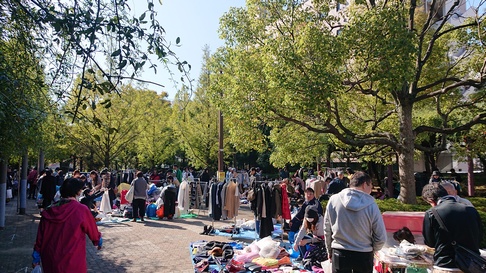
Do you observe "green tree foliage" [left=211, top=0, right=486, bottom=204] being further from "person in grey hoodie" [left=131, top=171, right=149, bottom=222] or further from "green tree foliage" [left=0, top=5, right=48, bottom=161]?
"green tree foliage" [left=0, top=5, right=48, bottom=161]

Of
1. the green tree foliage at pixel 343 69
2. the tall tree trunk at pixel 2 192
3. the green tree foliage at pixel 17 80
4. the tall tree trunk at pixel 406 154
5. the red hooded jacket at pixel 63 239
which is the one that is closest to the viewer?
the red hooded jacket at pixel 63 239

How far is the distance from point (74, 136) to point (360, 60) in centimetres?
1928

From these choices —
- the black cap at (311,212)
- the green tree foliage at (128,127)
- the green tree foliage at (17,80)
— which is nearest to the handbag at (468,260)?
the black cap at (311,212)

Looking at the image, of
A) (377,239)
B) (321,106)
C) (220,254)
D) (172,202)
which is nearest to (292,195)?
(172,202)

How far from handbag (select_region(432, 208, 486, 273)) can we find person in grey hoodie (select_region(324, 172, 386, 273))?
0.86 meters

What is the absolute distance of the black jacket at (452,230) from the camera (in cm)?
404

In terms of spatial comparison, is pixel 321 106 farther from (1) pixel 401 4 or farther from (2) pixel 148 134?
(2) pixel 148 134

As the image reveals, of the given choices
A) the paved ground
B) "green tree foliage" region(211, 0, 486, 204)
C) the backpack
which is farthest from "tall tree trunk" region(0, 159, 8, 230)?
the backpack

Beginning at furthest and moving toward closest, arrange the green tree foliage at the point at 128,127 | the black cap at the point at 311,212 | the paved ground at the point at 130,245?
the green tree foliage at the point at 128,127
the paved ground at the point at 130,245
the black cap at the point at 311,212

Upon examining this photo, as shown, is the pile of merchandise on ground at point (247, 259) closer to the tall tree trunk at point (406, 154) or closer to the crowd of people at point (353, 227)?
the crowd of people at point (353, 227)

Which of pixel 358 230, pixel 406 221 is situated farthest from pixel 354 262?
pixel 406 221

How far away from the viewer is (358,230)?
3.91 meters

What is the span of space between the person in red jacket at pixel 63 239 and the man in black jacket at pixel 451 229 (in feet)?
12.8

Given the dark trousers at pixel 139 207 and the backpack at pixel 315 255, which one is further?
the dark trousers at pixel 139 207
